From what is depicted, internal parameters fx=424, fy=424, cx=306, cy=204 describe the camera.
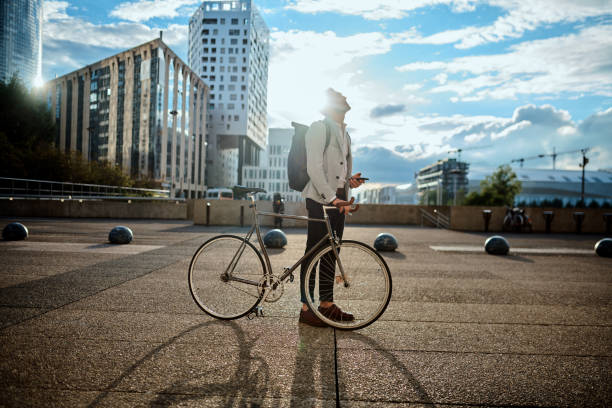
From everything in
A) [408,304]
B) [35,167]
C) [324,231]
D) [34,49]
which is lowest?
[408,304]

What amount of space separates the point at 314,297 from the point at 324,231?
603mm

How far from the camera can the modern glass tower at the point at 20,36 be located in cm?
16496

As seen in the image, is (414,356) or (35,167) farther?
(35,167)

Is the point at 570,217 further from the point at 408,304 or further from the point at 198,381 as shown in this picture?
the point at 198,381

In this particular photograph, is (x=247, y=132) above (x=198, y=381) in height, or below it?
above

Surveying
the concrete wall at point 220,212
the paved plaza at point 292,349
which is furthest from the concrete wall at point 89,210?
the paved plaza at point 292,349

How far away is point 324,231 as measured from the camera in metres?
3.78

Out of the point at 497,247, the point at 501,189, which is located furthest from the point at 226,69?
the point at 497,247

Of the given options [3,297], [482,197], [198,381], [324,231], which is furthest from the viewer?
[482,197]

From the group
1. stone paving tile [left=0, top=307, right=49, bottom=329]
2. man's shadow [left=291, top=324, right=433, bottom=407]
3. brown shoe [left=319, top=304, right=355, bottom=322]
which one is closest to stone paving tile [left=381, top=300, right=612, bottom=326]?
brown shoe [left=319, top=304, right=355, bottom=322]

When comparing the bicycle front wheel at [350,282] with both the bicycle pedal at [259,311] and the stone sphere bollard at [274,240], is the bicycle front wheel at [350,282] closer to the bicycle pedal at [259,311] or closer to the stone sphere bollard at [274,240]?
the bicycle pedal at [259,311]

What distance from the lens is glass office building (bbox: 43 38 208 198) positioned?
74188mm

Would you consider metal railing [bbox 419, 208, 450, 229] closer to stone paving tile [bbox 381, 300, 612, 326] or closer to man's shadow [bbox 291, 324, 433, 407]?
stone paving tile [bbox 381, 300, 612, 326]

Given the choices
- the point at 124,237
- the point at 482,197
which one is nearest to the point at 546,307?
the point at 124,237
